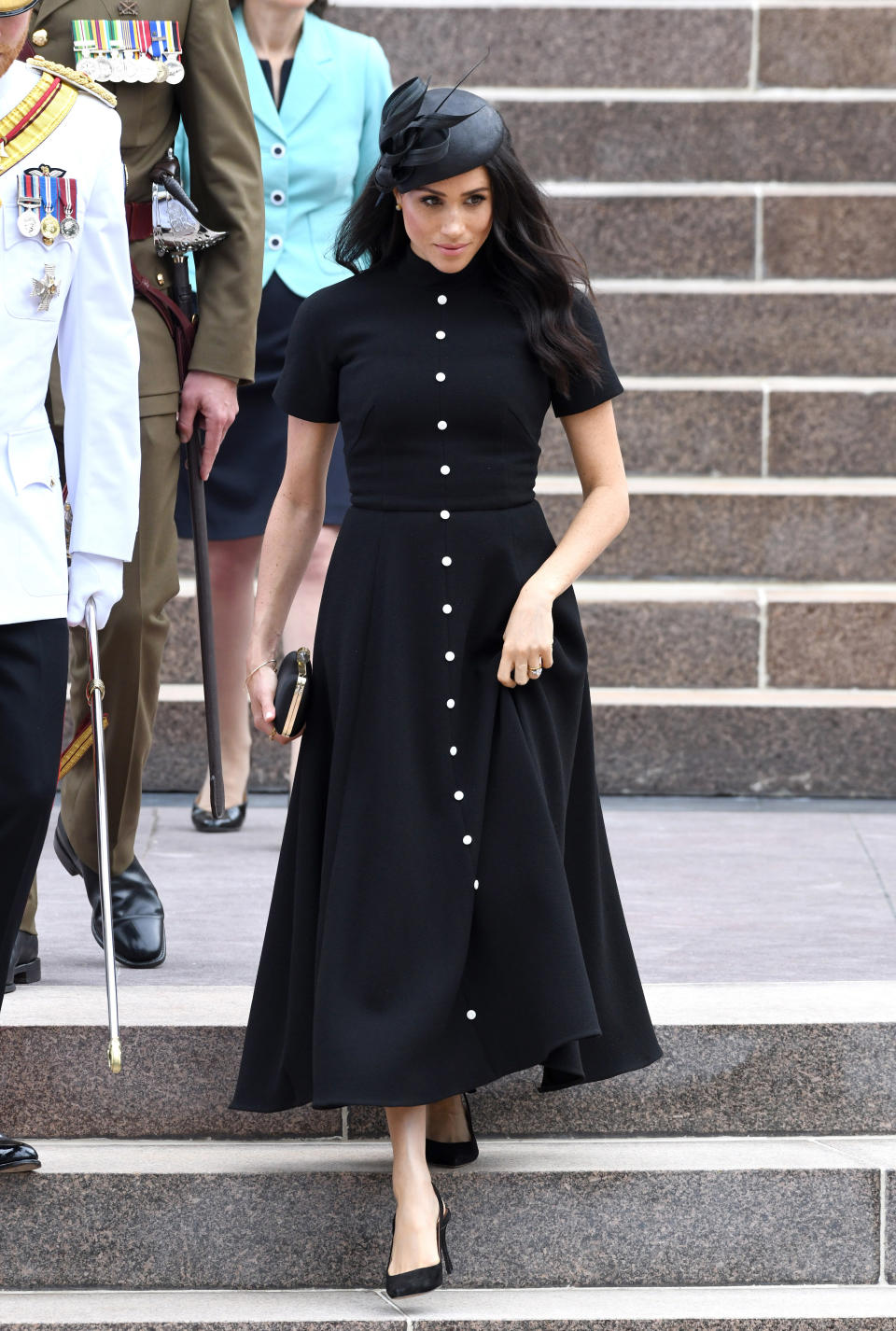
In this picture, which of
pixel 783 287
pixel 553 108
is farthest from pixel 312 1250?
pixel 553 108

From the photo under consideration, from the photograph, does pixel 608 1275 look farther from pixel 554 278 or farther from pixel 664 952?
pixel 554 278

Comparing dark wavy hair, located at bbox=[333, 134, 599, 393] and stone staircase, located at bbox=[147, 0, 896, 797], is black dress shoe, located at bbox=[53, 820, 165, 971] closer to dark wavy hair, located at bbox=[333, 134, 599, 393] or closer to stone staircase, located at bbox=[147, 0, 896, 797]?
dark wavy hair, located at bbox=[333, 134, 599, 393]

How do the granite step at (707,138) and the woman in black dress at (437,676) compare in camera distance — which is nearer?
the woman in black dress at (437,676)

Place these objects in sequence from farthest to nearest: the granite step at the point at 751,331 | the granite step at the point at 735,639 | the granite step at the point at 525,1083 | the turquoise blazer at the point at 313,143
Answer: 1. the granite step at the point at 751,331
2. the granite step at the point at 735,639
3. the turquoise blazer at the point at 313,143
4. the granite step at the point at 525,1083

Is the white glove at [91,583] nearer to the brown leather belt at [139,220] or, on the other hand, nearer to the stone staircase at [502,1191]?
the stone staircase at [502,1191]

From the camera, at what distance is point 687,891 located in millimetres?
4695

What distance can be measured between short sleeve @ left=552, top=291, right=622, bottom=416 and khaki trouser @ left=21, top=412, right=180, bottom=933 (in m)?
1.02

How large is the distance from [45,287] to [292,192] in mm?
2051

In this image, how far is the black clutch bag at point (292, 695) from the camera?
10.6ft

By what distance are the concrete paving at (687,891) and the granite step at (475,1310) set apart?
0.63 m

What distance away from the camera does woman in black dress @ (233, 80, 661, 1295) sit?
3.11m

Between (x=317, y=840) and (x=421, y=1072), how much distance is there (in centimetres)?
43

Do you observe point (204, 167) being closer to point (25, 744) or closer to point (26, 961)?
point (25, 744)

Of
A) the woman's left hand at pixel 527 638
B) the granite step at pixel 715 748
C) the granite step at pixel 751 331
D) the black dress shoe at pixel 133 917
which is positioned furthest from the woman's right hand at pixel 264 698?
the granite step at pixel 751 331
